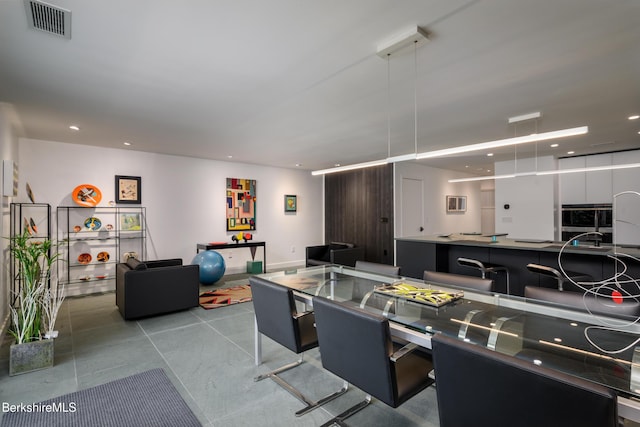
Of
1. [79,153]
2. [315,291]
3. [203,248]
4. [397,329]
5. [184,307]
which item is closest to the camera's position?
[397,329]

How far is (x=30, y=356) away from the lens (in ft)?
8.78

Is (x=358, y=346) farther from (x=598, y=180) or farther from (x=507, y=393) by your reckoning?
(x=598, y=180)

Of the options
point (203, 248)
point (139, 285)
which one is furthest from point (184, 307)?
point (203, 248)

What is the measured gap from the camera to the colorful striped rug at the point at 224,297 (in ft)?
15.1

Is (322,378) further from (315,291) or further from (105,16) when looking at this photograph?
(105,16)

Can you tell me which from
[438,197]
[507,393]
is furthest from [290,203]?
[507,393]

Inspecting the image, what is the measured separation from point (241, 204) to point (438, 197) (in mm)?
5164

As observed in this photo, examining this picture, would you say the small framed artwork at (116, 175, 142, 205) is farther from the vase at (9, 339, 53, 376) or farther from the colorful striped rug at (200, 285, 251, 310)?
the vase at (9, 339, 53, 376)

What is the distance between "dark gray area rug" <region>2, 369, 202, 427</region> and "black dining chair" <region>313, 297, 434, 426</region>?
1.07 m

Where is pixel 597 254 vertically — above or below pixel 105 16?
below

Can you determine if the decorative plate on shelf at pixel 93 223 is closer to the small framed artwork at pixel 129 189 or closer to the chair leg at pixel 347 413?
the small framed artwork at pixel 129 189

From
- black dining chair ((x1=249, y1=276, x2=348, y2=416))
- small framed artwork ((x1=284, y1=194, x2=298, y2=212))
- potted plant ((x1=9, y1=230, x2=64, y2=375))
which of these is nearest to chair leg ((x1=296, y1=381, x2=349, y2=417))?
black dining chair ((x1=249, y1=276, x2=348, y2=416))

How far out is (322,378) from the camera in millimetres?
2572

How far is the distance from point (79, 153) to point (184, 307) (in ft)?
11.1
